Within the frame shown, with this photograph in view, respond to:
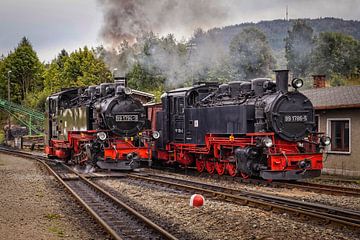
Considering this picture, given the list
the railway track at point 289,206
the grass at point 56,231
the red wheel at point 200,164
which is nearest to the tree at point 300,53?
the red wheel at point 200,164

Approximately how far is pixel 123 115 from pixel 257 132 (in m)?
7.03

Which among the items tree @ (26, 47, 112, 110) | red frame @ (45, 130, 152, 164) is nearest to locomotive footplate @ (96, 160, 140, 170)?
red frame @ (45, 130, 152, 164)

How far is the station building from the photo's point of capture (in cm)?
2028

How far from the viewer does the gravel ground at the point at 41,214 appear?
989 cm

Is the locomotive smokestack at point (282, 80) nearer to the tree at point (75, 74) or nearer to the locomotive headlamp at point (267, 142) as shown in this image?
the locomotive headlamp at point (267, 142)

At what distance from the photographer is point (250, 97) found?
1856 centimetres

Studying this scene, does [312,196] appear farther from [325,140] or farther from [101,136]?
[101,136]

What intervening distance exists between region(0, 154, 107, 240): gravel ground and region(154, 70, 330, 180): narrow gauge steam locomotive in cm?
581

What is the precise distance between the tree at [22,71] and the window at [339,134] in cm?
A: 5900

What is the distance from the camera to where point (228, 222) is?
10625mm

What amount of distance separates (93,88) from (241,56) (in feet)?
29.9

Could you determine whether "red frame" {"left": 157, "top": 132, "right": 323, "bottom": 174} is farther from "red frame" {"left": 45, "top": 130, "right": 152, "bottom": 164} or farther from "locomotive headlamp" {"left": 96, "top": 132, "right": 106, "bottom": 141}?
"locomotive headlamp" {"left": 96, "top": 132, "right": 106, "bottom": 141}

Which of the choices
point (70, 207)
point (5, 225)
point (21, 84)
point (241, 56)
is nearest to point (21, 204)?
point (70, 207)

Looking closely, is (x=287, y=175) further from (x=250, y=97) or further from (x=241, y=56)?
(x=241, y=56)
